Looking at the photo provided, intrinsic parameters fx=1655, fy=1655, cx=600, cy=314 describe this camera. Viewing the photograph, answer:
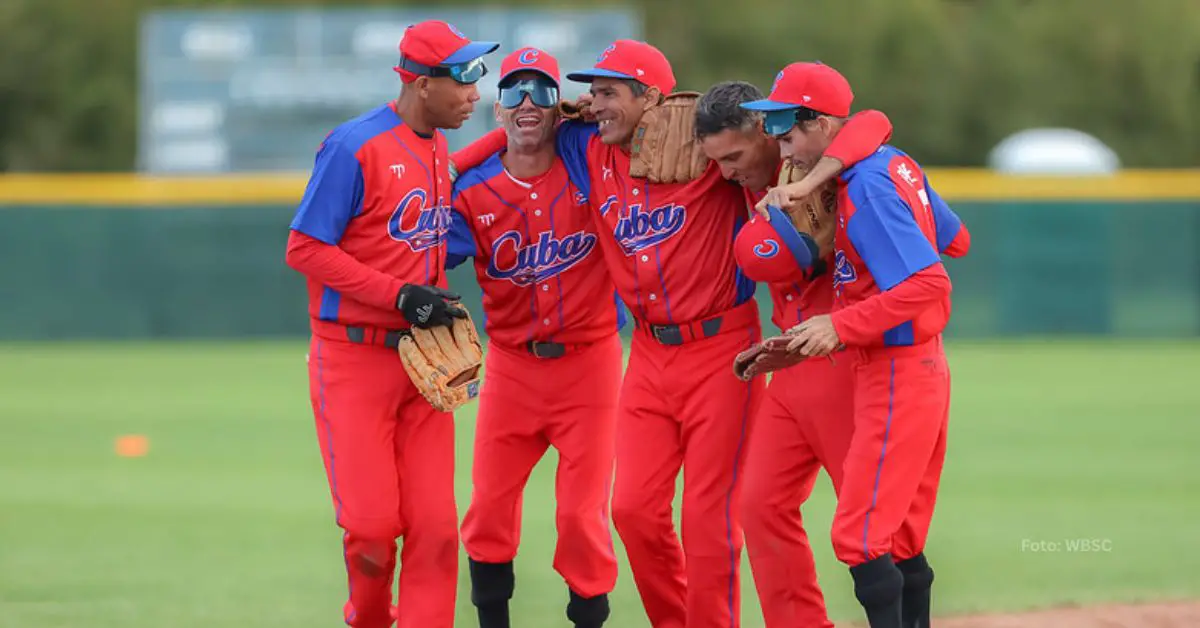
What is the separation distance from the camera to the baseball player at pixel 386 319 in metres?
5.45

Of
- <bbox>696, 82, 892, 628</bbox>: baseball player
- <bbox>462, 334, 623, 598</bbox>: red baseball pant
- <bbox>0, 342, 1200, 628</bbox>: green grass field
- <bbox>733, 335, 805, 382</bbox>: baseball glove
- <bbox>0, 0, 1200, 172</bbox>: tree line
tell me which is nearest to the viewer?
<bbox>733, 335, 805, 382</bbox>: baseball glove

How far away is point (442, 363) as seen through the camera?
18.0ft

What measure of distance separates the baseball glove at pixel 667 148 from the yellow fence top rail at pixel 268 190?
1165 cm

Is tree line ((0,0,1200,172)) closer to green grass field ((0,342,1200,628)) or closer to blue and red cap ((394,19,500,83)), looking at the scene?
green grass field ((0,342,1200,628))

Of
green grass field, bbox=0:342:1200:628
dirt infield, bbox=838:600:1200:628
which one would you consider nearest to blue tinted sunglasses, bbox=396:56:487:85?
green grass field, bbox=0:342:1200:628

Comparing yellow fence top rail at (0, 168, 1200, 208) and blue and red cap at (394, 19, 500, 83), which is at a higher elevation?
blue and red cap at (394, 19, 500, 83)

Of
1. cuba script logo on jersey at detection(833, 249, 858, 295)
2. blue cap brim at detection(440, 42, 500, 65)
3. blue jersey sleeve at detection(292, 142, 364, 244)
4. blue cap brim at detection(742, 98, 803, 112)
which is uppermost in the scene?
blue cap brim at detection(440, 42, 500, 65)

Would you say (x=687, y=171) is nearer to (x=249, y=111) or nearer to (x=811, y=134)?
(x=811, y=134)

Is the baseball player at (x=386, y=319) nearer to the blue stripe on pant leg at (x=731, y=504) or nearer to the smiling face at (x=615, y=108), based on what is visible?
the smiling face at (x=615, y=108)

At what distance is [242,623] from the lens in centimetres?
650

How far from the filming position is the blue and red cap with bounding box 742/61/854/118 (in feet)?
17.2

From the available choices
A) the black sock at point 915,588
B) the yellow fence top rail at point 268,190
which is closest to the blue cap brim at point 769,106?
the black sock at point 915,588

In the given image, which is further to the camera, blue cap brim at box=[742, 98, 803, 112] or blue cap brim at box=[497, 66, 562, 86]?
blue cap brim at box=[497, 66, 562, 86]

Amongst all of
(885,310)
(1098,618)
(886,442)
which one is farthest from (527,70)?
(1098,618)
